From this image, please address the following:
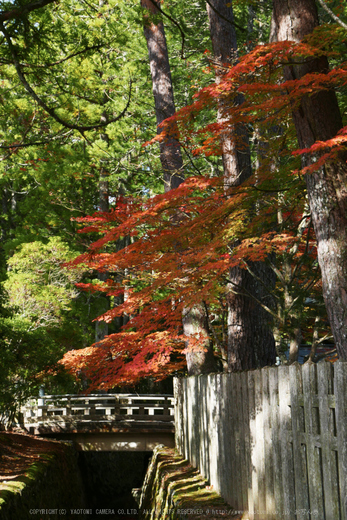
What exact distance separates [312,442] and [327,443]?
226 mm

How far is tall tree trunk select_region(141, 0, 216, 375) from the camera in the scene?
988 cm

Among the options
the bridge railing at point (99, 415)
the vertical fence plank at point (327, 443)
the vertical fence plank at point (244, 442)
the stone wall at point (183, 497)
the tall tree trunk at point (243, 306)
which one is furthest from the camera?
the bridge railing at point (99, 415)

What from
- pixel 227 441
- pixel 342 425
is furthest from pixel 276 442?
pixel 227 441

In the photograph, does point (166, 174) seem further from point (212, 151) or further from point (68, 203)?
point (68, 203)

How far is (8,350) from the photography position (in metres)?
9.89

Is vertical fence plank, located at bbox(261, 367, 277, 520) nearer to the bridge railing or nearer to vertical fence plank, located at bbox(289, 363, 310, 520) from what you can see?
vertical fence plank, located at bbox(289, 363, 310, 520)

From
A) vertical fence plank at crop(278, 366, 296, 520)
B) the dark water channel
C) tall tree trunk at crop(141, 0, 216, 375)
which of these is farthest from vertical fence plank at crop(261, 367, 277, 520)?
the dark water channel

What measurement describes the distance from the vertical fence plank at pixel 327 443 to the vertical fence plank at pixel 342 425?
0.33 feet

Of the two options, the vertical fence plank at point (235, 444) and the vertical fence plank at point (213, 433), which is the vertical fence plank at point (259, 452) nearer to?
the vertical fence plank at point (235, 444)

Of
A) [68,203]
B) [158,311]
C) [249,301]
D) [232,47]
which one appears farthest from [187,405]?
[68,203]

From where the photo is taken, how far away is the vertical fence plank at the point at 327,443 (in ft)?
9.25

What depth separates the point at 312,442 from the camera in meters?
3.11

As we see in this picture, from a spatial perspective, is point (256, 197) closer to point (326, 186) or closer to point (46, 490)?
point (326, 186)

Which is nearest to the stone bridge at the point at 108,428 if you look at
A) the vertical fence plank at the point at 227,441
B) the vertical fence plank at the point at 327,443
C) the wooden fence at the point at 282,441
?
the wooden fence at the point at 282,441
